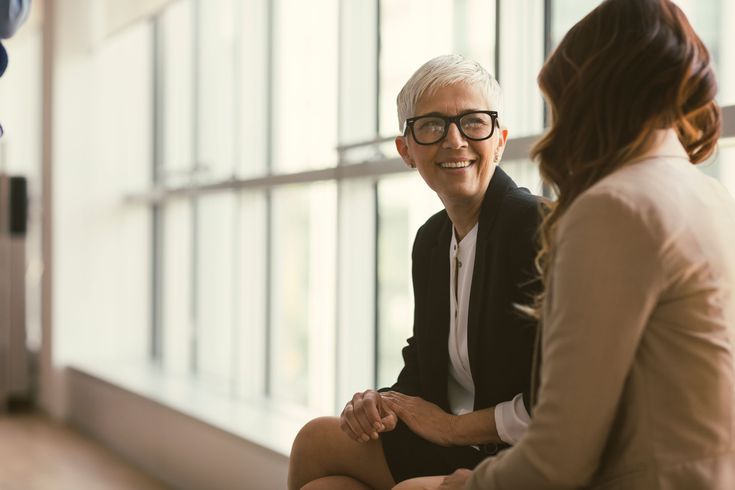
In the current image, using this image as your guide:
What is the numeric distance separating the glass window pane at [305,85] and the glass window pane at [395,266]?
0.39 m

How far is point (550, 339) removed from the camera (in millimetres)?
1050

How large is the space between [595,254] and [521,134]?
1279 mm

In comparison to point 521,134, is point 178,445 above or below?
below

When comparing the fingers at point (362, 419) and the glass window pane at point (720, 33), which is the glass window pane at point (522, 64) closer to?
the glass window pane at point (720, 33)

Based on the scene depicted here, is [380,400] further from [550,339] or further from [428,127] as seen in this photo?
[550,339]

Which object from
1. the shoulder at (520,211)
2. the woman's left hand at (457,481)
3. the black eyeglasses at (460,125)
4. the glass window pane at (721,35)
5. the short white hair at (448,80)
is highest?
the glass window pane at (721,35)

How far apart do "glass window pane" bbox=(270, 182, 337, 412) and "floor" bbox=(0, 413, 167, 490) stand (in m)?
0.77

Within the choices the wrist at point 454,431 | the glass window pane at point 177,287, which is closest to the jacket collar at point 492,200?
the wrist at point 454,431

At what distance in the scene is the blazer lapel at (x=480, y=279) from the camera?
5.13ft

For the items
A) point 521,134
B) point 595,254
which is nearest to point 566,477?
point 595,254

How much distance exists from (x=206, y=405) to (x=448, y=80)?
226 centimetres

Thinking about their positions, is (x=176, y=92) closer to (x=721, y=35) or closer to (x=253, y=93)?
(x=253, y=93)

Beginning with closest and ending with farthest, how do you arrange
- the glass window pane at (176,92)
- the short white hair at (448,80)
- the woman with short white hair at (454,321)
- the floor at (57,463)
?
the woman with short white hair at (454,321) → the short white hair at (448,80) → the floor at (57,463) → the glass window pane at (176,92)

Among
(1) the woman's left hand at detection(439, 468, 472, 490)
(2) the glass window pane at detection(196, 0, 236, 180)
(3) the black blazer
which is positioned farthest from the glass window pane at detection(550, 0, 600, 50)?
(2) the glass window pane at detection(196, 0, 236, 180)
